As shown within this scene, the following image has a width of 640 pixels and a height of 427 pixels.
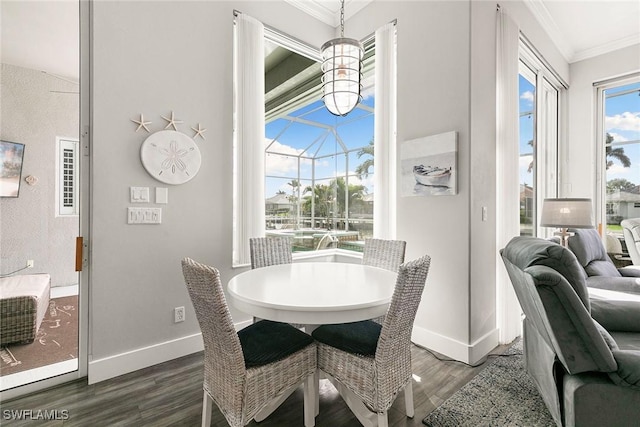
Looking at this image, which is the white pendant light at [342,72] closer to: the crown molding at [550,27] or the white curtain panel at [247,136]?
the white curtain panel at [247,136]

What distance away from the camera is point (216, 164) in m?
2.74

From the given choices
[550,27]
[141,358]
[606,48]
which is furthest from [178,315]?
[606,48]

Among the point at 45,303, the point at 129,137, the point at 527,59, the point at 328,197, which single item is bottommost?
the point at 45,303

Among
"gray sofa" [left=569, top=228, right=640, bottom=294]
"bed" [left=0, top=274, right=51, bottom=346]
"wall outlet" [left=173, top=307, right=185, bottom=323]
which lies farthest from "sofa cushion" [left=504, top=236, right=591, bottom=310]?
"bed" [left=0, top=274, right=51, bottom=346]

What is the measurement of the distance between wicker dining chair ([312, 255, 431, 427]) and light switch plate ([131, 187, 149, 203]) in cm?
169

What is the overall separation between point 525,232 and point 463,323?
80.7 inches

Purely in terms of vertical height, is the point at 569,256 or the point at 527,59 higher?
the point at 527,59

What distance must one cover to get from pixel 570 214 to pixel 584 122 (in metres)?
2.47

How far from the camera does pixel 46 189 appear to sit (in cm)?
209

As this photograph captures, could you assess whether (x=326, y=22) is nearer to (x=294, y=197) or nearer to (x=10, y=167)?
(x=294, y=197)

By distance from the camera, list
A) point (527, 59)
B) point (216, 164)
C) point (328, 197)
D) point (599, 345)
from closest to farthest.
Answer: point (599, 345) < point (216, 164) < point (527, 59) < point (328, 197)

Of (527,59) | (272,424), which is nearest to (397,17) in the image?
(527,59)

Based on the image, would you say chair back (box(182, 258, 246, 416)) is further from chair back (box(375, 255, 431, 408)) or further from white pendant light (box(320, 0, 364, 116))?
white pendant light (box(320, 0, 364, 116))

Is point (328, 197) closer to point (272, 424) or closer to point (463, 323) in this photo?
point (463, 323)
